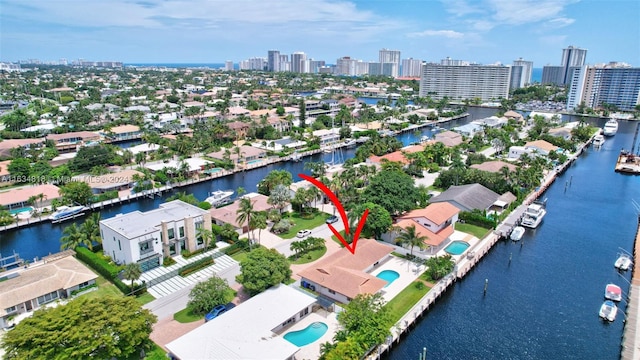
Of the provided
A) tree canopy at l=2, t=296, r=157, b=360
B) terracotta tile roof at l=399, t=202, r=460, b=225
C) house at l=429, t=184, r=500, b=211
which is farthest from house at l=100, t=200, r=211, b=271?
house at l=429, t=184, r=500, b=211

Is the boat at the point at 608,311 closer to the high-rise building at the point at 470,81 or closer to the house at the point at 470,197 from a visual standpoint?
the house at the point at 470,197

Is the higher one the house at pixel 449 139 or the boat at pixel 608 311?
the house at pixel 449 139

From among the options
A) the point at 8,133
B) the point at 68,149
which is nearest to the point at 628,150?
the point at 68,149

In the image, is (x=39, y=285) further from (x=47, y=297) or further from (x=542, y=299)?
(x=542, y=299)

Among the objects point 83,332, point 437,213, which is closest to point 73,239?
point 83,332

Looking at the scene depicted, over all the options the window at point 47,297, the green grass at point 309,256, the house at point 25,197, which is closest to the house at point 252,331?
the green grass at point 309,256
